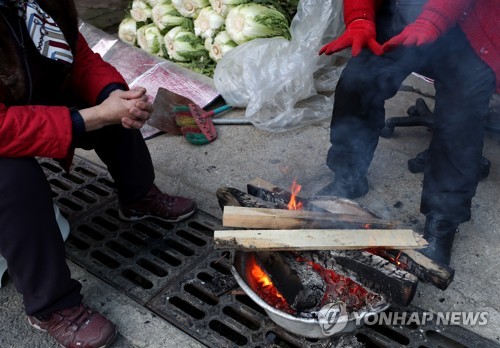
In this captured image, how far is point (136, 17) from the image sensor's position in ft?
18.0

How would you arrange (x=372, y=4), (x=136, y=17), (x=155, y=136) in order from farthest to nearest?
Answer: (x=136, y=17), (x=155, y=136), (x=372, y=4)

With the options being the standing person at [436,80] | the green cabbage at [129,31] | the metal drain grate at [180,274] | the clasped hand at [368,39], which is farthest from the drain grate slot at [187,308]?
the green cabbage at [129,31]

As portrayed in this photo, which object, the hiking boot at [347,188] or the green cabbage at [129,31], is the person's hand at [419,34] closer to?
the hiking boot at [347,188]

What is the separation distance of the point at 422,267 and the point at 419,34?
3.67ft

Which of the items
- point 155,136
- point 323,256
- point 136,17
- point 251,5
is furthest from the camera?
point 136,17

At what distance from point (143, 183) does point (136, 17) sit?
122 inches

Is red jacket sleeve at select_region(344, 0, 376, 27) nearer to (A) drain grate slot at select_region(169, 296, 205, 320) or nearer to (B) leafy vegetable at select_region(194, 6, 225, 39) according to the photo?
(A) drain grate slot at select_region(169, 296, 205, 320)

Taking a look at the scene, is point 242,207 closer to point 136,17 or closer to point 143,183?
point 143,183

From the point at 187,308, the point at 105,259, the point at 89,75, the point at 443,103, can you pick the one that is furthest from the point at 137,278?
the point at 443,103

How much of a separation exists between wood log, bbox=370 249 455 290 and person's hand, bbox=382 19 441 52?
1.03 meters

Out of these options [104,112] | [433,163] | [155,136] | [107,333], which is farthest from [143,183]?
[433,163]

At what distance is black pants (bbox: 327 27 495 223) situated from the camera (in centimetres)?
257

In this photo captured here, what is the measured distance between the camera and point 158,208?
A: 10.1 ft

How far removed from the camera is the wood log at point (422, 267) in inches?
83.2
